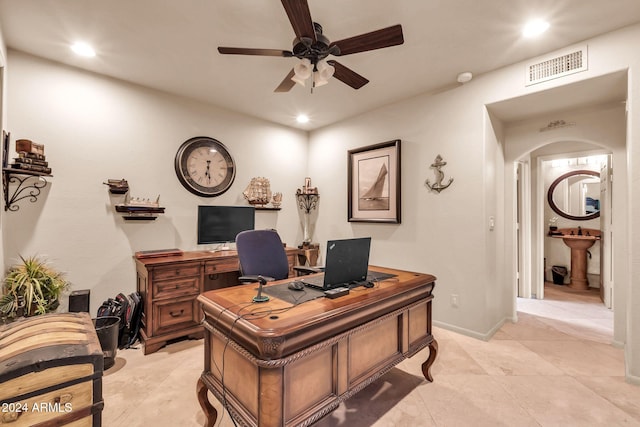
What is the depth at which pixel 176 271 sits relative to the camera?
287cm

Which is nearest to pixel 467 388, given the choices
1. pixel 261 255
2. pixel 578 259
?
pixel 261 255

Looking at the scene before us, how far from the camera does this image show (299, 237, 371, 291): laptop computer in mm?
1718

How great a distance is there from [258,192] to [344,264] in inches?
103

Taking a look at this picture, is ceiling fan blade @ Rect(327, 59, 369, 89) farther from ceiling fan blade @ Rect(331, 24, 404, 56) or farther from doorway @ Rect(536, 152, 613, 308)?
doorway @ Rect(536, 152, 613, 308)

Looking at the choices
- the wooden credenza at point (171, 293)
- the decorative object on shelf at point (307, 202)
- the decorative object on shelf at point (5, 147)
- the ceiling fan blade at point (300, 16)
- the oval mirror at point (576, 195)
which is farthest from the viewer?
the oval mirror at point (576, 195)

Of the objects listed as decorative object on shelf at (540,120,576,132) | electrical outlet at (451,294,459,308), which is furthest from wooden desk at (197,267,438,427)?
decorative object on shelf at (540,120,576,132)

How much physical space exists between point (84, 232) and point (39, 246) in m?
0.35

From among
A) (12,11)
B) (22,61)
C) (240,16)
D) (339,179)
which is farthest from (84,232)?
(339,179)

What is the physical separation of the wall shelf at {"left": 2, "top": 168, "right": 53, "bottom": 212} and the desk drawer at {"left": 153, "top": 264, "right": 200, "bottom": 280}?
51.1 inches

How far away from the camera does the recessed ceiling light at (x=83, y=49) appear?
2492 mm

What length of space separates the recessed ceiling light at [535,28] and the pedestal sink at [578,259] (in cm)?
399

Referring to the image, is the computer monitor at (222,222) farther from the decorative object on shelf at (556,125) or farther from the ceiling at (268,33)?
the decorative object on shelf at (556,125)

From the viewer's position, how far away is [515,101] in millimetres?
2850

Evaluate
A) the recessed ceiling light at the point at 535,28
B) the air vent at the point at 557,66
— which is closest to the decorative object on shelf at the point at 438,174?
the air vent at the point at 557,66
